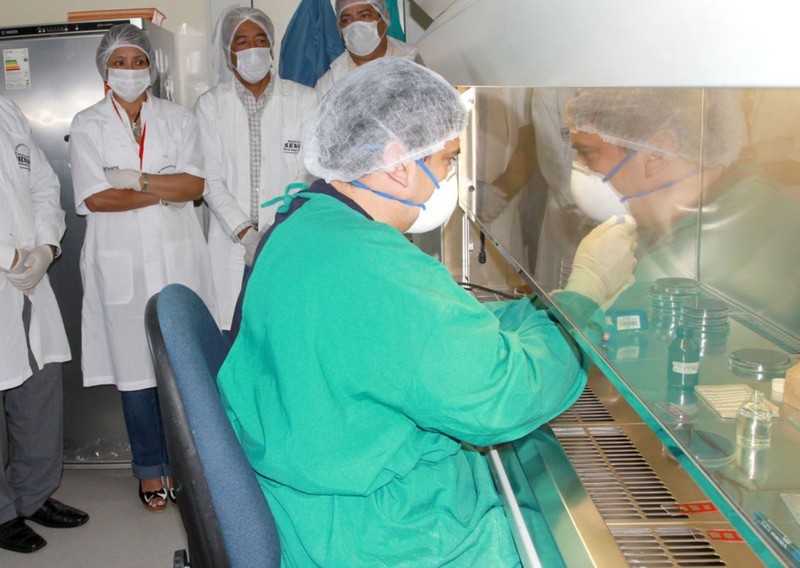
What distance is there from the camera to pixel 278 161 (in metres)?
2.87

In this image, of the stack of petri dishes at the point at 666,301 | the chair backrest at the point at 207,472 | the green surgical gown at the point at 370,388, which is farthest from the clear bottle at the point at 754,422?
the chair backrest at the point at 207,472

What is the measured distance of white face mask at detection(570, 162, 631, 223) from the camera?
96 centimetres

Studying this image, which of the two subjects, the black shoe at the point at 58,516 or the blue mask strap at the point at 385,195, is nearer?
the blue mask strap at the point at 385,195

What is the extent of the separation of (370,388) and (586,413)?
56cm

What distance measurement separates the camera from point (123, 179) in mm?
2602

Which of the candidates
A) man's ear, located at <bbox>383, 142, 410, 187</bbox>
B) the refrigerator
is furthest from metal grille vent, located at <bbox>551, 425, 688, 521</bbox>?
the refrigerator

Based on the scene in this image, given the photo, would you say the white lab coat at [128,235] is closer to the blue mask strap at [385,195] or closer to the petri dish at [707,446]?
the blue mask strap at [385,195]

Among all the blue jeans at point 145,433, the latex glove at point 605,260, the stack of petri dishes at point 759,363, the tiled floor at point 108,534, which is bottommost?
the tiled floor at point 108,534

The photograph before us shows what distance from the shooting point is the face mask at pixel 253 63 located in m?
2.77

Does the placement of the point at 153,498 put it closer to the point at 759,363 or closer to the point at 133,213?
the point at 133,213

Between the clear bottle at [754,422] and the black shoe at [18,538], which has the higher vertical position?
the clear bottle at [754,422]

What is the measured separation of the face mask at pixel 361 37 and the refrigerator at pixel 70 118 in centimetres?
72

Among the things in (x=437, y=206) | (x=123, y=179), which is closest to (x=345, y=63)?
(x=123, y=179)

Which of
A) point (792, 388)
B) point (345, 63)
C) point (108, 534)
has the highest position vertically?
point (345, 63)
